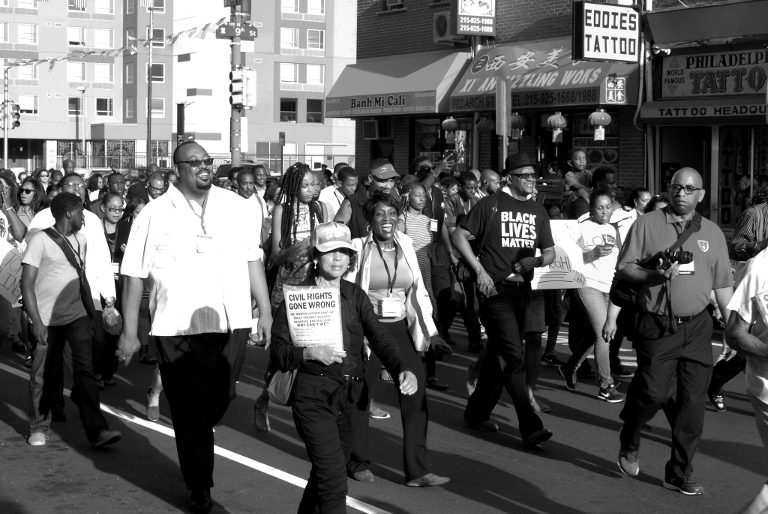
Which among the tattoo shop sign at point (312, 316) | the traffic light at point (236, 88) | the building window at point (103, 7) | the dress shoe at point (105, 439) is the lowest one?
the dress shoe at point (105, 439)

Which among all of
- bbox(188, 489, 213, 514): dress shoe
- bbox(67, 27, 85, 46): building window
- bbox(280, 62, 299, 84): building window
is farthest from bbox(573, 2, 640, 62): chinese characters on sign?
bbox(67, 27, 85, 46): building window

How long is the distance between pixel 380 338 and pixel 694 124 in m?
14.9

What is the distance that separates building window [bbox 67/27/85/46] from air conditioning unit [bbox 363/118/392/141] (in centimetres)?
5488

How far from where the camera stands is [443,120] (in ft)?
87.6

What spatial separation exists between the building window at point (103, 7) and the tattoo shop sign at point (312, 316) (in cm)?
7714

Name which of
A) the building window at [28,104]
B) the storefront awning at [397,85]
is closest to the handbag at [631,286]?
the storefront awning at [397,85]

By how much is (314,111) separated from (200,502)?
2832 inches

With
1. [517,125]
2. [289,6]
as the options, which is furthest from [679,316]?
[289,6]

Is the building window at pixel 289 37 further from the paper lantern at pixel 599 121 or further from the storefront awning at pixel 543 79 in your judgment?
the paper lantern at pixel 599 121

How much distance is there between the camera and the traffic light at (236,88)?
76.7ft

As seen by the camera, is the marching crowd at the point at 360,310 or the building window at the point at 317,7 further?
the building window at the point at 317,7

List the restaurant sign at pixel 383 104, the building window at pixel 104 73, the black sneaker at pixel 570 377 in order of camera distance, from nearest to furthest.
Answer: the black sneaker at pixel 570 377
the restaurant sign at pixel 383 104
the building window at pixel 104 73

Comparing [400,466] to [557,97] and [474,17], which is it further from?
[474,17]

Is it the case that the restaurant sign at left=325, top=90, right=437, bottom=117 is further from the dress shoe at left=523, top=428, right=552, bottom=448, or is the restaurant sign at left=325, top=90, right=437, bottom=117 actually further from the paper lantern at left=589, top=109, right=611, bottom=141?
the dress shoe at left=523, top=428, right=552, bottom=448
